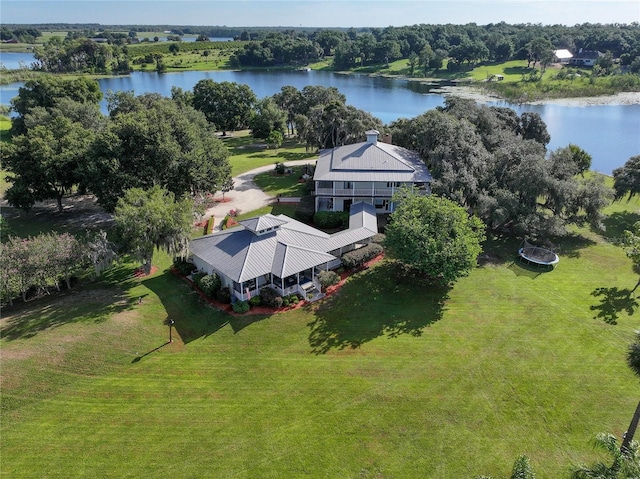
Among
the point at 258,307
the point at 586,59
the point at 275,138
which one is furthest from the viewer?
the point at 586,59

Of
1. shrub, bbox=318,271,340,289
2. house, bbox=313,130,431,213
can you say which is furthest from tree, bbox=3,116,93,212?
shrub, bbox=318,271,340,289

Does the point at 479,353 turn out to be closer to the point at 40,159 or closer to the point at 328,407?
the point at 328,407

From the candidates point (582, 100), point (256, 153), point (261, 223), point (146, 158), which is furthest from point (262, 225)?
point (582, 100)

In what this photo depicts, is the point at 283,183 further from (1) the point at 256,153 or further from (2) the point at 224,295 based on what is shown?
(2) the point at 224,295

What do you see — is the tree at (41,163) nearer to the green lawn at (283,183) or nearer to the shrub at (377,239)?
the green lawn at (283,183)

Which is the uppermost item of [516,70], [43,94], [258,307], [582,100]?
[516,70]

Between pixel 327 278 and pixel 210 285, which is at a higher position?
pixel 210 285

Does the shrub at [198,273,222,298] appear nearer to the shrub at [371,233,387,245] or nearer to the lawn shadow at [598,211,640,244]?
the shrub at [371,233,387,245]
